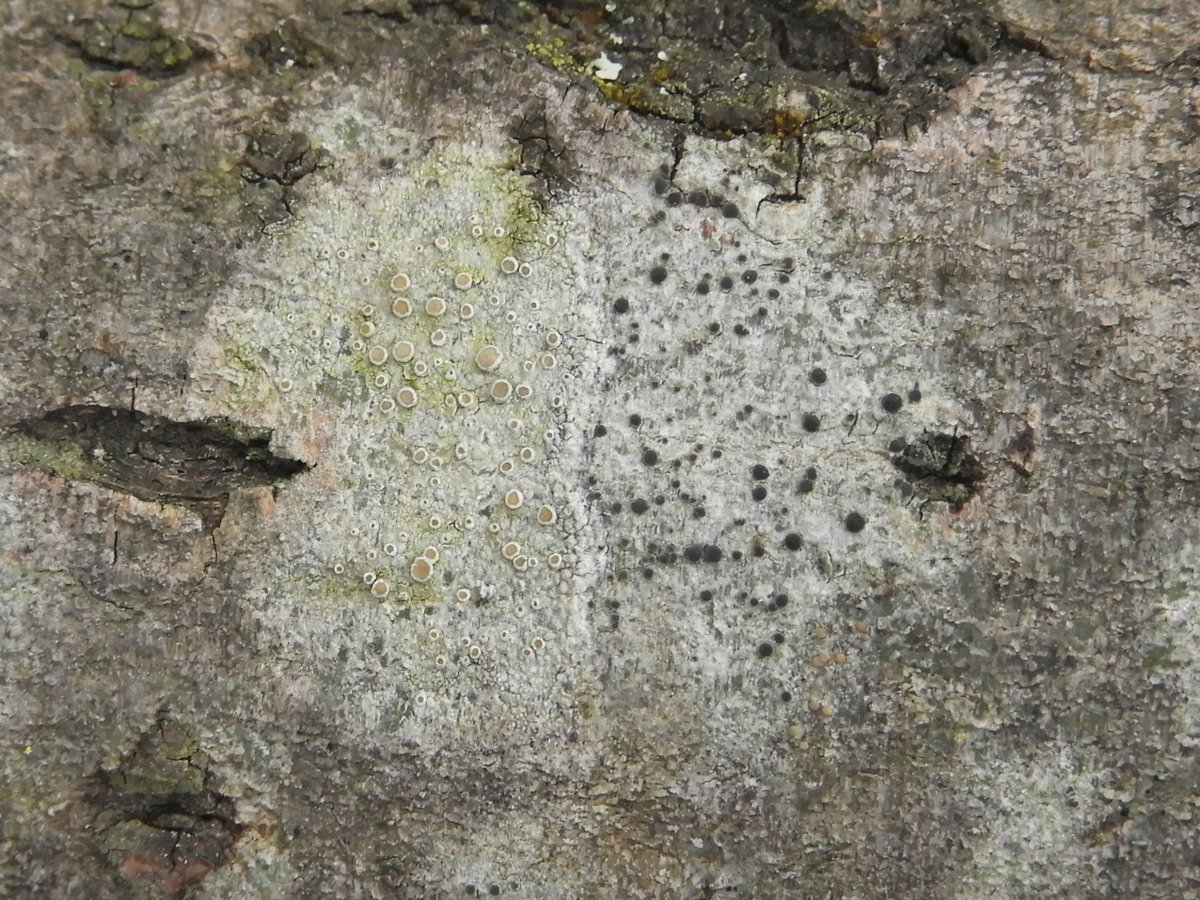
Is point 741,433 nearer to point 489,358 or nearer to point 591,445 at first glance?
point 591,445

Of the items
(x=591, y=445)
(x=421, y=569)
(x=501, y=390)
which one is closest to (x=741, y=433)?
(x=591, y=445)

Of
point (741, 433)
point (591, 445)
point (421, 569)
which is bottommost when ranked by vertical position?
point (421, 569)

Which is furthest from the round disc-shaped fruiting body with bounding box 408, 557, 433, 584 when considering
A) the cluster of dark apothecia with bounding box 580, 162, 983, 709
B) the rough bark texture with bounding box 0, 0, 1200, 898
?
the cluster of dark apothecia with bounding box 580, 162, 983, 709

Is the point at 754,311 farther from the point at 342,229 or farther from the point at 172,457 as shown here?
the point at 172,457

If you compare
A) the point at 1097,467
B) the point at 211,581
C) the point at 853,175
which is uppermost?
the point at 853,175

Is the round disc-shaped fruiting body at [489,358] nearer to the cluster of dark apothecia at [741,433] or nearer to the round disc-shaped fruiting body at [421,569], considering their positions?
the cluster of dark apothecia at [741,433]

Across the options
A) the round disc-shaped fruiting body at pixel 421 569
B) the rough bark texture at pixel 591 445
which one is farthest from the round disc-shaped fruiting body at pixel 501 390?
the round disc-shaped fruiting body at pixel 421 569

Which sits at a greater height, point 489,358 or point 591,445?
point 489,358

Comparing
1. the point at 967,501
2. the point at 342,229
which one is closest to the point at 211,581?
the point at 342,229
